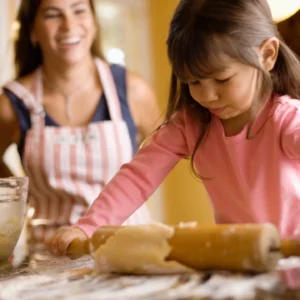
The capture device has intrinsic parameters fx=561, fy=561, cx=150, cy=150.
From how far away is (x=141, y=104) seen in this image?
5.04 feet

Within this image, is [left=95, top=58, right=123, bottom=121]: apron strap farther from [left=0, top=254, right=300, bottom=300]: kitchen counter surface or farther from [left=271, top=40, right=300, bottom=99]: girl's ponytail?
[left=0, top=254, right=300, bottom=300]: kitchen counter surface

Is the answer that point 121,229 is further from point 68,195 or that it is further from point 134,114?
point 134,114

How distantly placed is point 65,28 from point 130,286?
97cm

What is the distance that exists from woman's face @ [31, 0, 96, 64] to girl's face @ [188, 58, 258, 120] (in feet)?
2.20

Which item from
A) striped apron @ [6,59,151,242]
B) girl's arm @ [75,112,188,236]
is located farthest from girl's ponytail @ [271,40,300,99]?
striped apron @ [6,59,151,242]

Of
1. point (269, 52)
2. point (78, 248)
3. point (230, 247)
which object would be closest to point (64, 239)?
point (78, 248)

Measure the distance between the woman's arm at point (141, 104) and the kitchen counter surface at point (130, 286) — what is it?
2.73ft

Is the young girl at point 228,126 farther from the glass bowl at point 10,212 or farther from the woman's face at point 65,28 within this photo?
the woman's face at point 65,28

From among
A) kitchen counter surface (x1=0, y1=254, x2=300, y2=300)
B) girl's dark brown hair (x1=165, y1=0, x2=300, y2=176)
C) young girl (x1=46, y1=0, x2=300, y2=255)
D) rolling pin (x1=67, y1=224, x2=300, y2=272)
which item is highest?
girl's dark brown hair (x1=165, y1=0, x2=300, y2=176)

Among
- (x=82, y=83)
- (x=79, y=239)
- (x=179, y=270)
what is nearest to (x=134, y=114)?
(x=82, y=83)

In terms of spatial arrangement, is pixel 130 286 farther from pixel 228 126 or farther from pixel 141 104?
pixel 141 104

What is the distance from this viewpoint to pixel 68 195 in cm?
139

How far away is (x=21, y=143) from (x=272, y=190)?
797 millimetres

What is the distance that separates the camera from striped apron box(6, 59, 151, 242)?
55.1 inches
